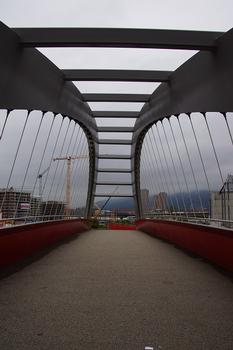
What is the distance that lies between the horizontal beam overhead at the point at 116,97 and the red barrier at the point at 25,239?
6187mm

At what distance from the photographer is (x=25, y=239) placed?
871cm

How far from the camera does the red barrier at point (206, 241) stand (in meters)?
6.96

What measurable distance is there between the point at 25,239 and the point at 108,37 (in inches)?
187

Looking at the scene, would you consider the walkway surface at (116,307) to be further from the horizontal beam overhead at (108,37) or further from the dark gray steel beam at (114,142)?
the dark gray steel beam at (114,142)

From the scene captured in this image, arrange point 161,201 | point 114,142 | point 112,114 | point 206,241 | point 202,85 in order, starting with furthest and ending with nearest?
point 114,142 < point 112,114 < point 161,201 < point 202,85 < point 206,241

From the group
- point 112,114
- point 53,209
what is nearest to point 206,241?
point 53,209

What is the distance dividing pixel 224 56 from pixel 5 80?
4807 millimetres

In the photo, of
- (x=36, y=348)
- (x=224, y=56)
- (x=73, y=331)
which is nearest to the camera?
(x=36, y=348)

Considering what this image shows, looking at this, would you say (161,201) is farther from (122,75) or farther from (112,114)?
(122,75)

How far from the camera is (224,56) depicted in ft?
29.0

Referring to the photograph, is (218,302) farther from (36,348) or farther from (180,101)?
(180,101)

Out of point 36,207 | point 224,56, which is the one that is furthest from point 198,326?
point 36,207

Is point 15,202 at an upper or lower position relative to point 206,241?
upper

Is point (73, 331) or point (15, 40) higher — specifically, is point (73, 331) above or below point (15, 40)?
below
